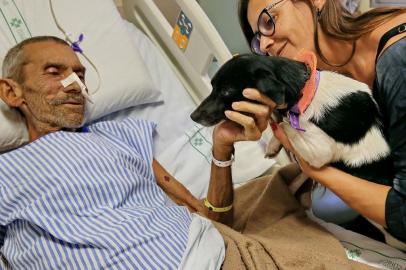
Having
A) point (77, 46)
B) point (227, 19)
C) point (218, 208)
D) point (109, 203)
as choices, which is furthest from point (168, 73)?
point (109, 203)

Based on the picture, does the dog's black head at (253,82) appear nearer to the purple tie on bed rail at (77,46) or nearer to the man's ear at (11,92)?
the man's ear at (11,92)

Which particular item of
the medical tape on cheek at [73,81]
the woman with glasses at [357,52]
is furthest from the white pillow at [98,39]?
the woman with glasses at [357,52]

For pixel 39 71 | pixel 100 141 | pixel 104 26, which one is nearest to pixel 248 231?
pixel 100 141

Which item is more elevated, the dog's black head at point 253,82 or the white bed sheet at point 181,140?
the dog's black head at point 253,82

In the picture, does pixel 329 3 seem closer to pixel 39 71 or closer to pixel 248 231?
pixel 248 231

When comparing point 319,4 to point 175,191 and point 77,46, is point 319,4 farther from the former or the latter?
point 77,46

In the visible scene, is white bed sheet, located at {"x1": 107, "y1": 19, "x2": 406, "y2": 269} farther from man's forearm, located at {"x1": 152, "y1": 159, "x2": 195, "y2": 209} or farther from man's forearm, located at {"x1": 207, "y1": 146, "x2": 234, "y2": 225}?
man's forearm, located at {"x1": 207, "y1": 146, "x2": 234, "y2": 225}

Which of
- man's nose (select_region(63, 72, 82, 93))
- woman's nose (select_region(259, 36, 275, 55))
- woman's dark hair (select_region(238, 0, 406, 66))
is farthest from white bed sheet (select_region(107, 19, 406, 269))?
woman's dark hair (select_region(238, 0, 406, 66))

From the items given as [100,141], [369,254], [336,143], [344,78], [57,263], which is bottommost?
[369,254]

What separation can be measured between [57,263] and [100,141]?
437mm

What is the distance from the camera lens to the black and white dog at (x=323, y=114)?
3.70ft

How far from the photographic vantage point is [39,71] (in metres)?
1.47

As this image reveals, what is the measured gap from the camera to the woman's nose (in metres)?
1.38

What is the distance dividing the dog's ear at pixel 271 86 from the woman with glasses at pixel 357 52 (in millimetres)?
134
